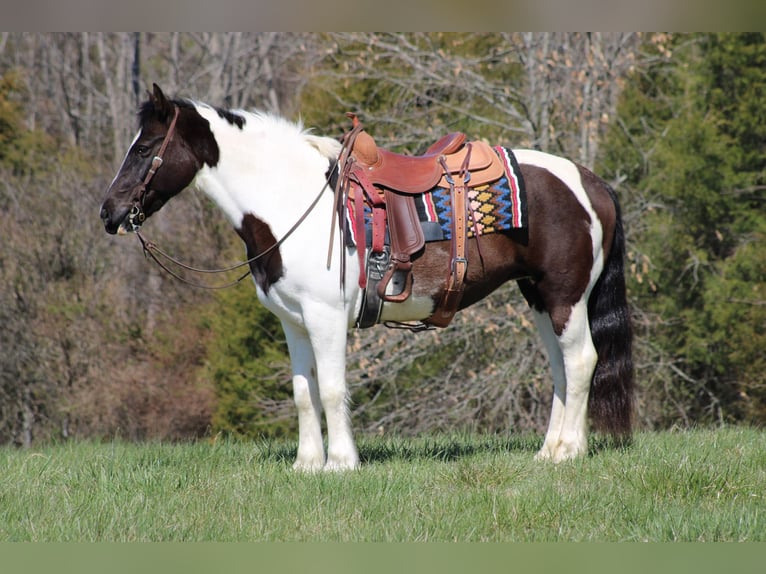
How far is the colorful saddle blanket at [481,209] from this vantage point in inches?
231

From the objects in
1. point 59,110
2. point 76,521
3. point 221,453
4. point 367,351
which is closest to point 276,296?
point 221,453

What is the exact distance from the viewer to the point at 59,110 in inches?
835

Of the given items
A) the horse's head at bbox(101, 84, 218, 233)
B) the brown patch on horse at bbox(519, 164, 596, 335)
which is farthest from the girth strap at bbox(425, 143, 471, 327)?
the horse's head at bbox(101, 84, 218, 233)

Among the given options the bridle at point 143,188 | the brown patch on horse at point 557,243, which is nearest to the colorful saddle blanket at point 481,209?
the brown patch on horse at point 557,243

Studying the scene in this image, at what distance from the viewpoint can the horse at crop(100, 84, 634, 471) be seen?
18.9 ft

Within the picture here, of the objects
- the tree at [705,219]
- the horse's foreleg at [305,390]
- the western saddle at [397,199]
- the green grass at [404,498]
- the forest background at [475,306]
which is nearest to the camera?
the green grass at [404,498]

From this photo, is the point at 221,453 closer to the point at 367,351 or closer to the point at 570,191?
the point at 570,191

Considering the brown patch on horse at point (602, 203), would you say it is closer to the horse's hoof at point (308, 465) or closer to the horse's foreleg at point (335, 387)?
the horse's foreleg at point (335, 387)

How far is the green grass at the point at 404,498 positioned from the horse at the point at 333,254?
1.21 feet

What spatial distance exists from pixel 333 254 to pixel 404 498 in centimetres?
158

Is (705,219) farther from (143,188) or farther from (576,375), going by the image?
(143,188)

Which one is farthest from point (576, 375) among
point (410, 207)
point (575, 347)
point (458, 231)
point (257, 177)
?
point (257, 177)

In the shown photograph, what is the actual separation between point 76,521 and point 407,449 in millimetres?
2793

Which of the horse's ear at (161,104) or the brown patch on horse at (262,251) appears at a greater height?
the horse's ear at (161,104)
